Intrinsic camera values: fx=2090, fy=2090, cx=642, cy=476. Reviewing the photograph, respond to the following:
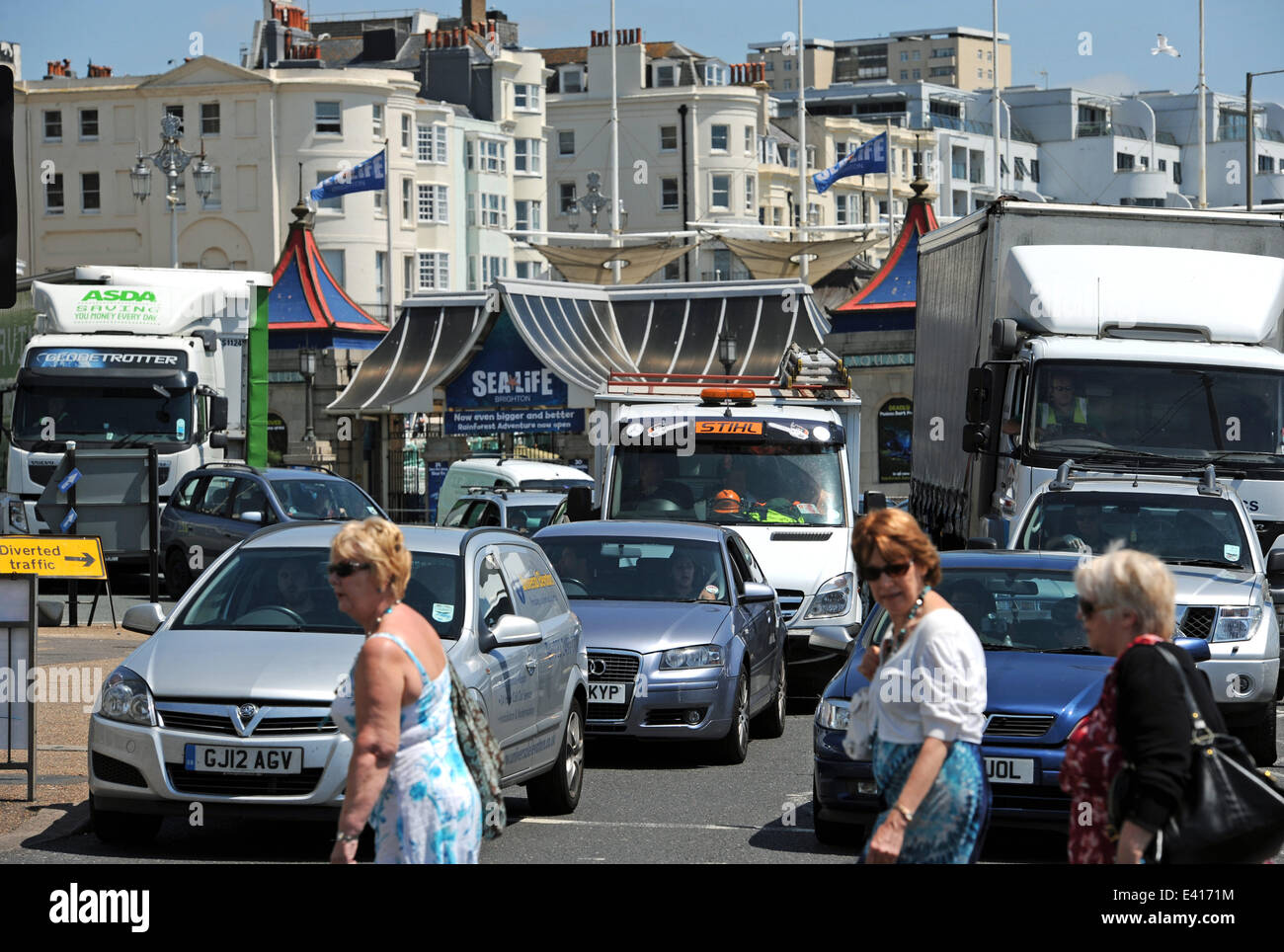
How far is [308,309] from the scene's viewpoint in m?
54.9

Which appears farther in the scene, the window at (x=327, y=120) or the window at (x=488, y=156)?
the window at (x=488, y=156)

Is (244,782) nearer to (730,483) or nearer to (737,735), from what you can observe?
(737,735)

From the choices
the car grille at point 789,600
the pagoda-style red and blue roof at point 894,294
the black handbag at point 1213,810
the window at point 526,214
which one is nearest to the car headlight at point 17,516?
the car grille at point 789,600

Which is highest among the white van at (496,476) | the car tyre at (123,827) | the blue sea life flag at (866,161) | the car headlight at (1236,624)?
the blue sea life flag at (866,161)

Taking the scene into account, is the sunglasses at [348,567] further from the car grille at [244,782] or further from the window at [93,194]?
the window at [93,194]

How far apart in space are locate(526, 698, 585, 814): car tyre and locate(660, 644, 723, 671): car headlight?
1.75 meters

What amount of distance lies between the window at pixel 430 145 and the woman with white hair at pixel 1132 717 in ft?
275

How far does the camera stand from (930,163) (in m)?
126

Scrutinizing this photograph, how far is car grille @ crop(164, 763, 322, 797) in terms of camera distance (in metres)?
9.31

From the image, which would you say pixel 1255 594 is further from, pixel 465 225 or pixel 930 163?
pixel 930 163

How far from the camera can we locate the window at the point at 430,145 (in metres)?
88.1

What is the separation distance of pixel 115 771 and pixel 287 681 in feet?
3.13
